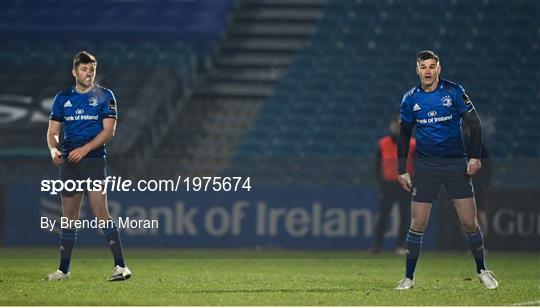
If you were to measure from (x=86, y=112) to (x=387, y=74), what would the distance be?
12295 mm

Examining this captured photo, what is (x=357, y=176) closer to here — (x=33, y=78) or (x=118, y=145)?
(x=118, y=145)

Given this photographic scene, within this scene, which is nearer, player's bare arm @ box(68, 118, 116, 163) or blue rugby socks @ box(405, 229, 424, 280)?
blue rugby socks @ box(405, 229, 424, 280)

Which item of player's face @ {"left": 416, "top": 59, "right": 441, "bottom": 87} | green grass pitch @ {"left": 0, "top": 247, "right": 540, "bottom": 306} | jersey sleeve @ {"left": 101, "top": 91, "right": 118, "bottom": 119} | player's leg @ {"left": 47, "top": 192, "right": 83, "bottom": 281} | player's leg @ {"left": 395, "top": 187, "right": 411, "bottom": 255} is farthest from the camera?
player's leg @ {"left": 395, "top": 187, "right": 411, "bottom": 255}

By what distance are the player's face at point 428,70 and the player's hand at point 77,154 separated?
3.02 meters

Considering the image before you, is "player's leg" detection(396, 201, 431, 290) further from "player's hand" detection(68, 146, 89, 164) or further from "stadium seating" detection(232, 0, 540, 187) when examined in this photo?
"stadium seating" detection(232, 0, 540, 187)

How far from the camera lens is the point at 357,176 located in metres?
18.4

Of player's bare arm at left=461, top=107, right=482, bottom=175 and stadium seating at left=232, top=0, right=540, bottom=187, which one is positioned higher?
stadium seating at left=232, top=0, right=540, bottom=187

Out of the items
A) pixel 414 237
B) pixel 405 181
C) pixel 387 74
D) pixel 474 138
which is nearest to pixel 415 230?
pixel 414 237

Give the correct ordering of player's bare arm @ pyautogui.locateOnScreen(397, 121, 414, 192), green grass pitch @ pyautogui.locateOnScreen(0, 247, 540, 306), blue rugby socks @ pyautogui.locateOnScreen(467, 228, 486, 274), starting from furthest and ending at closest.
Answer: blue rugby socks @ pyautogui.locateOnScreen(467, 228, 486, 274), player's bare arm @ pyautogui.locateOnScreen(397, 121, 414, 192), green grass pitch @ pyautogui.locateOnScreen(0, 247, 540, 306)

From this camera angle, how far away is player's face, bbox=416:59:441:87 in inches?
418

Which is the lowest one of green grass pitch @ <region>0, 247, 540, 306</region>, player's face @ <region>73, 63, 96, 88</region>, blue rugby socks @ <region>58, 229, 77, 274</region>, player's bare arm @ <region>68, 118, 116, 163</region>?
green grass pitch @ <region>0, 247, 540, 306</region>

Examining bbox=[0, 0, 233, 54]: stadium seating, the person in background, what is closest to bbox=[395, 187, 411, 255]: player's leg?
the person in background

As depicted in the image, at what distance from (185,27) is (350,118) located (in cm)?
397

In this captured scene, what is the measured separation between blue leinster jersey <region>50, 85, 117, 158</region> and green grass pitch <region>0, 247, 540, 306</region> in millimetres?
1290
